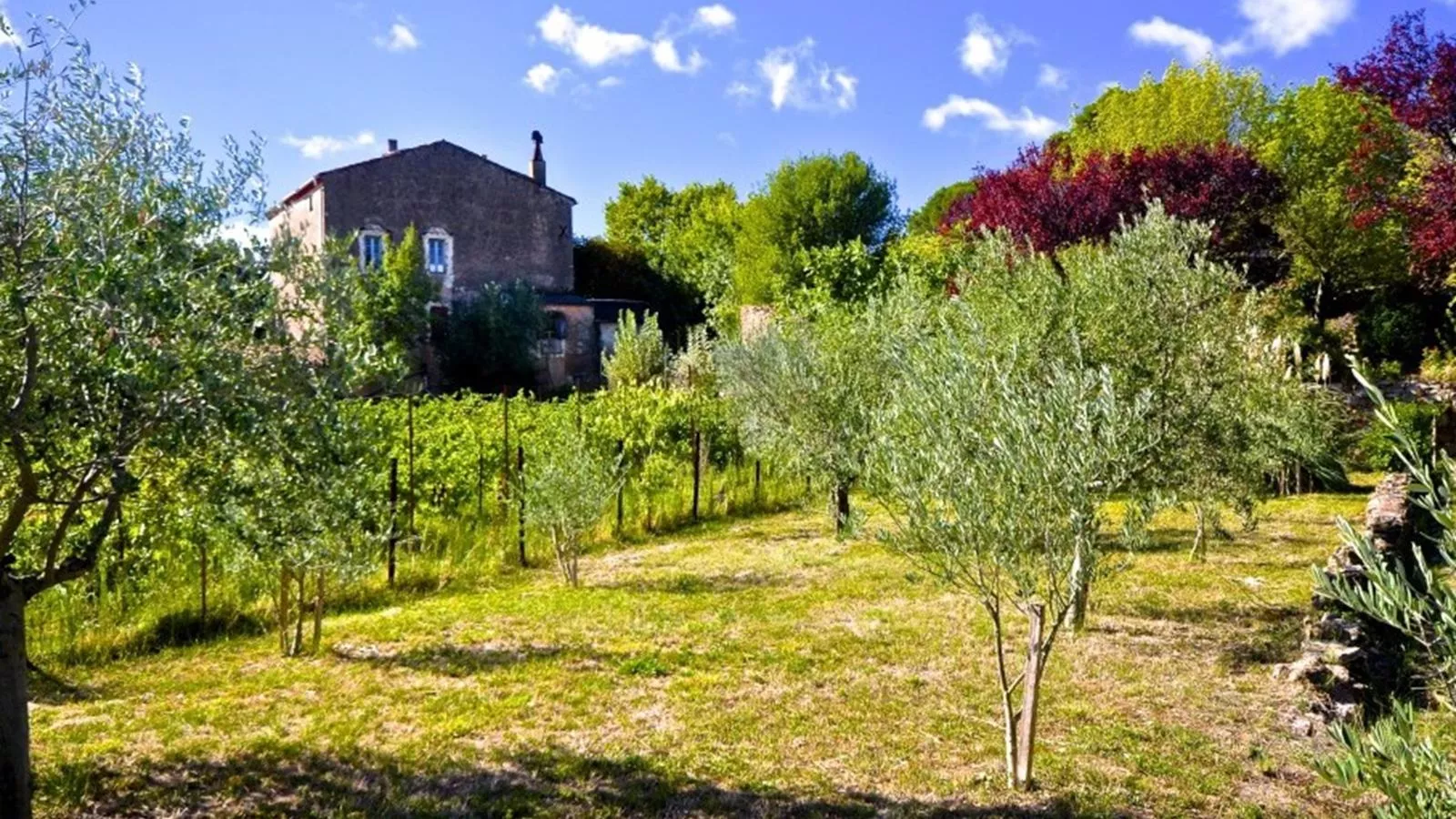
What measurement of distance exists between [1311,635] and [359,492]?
346 inches

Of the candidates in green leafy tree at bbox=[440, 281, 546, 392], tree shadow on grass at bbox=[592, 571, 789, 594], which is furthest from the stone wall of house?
tree shadow on grass at bbox=[592, 571, 789, 594]

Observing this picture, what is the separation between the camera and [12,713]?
4828 mm

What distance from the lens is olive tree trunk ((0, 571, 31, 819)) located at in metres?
4.79

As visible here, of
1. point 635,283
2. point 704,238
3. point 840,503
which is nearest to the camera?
point 840,503

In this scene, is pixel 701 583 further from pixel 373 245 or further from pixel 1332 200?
pixel 373 245

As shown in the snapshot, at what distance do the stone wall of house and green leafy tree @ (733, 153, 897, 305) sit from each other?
8.30m

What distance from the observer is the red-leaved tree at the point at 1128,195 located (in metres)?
18.5

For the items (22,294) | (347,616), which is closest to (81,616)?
(347,616)

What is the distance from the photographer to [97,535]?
4.72m

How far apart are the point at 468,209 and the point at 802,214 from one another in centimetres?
1462

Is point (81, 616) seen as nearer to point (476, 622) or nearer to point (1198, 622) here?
point (476, 622)

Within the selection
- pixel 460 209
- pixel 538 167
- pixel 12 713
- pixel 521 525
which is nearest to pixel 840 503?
pixel 521 525

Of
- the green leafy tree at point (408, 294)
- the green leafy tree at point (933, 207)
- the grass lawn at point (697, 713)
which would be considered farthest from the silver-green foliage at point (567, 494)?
the green leafy tree at point (933, 207)

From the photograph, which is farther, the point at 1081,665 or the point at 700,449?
the point at 700,449
